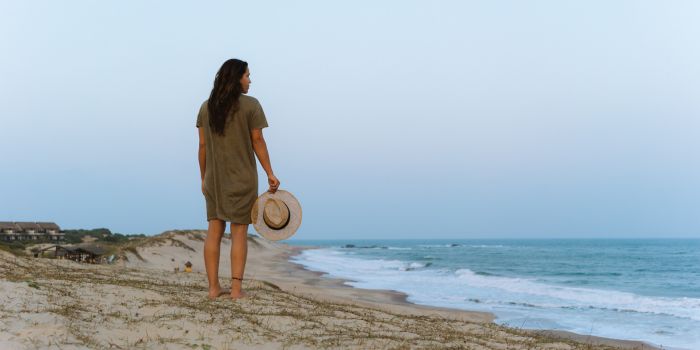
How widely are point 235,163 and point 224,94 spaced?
24.2 inches

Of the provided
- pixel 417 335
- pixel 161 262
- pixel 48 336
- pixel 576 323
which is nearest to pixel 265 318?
pixel 417 335

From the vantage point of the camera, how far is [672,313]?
14227 millimetres

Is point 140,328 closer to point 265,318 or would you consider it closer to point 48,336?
point 48,336

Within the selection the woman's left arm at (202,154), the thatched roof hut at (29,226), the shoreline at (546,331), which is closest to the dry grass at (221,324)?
the woman's left arm at (202,154)

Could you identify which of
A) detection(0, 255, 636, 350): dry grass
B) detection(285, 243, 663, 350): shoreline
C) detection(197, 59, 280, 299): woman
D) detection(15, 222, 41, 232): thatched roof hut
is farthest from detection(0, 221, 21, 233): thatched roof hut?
detection(197, 59, 280, 299): woman

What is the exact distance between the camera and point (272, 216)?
547 cm

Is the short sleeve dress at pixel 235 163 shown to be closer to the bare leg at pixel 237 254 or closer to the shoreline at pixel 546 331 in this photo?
the bare leg at pixel 237 254

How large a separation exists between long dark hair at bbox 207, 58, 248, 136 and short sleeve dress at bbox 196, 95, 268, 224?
0.05 metres

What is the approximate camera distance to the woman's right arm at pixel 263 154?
538cm

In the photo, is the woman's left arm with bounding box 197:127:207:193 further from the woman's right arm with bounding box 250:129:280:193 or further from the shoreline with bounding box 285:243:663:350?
the shoreline with bounding box 285:243:663:350

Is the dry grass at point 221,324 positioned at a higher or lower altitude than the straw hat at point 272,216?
lower

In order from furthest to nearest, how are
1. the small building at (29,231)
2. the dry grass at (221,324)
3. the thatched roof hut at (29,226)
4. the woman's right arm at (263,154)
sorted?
the thatched roof hut at (29,226)
the small building at (29,231)
the woman's right arm at (263,154)
the dry grass at (221,324)

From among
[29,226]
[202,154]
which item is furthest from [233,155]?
[29,226]

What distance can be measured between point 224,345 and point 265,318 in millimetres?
846
